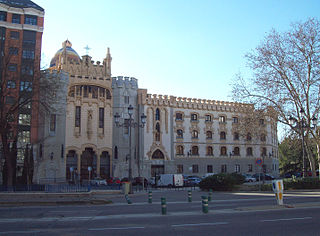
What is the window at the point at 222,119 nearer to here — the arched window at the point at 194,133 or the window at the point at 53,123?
the arched window at the point at 194,133

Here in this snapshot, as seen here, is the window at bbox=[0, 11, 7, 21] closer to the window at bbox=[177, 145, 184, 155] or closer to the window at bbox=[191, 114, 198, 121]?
the window at bbox=[191, 114, 198, 121]

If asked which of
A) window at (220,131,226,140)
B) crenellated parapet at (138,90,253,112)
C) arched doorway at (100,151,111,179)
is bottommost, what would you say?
arched doorway at (100,151,111,179)

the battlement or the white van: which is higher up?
the battlement

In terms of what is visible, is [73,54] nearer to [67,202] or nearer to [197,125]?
[197,125]

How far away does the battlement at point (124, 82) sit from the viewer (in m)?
51.6

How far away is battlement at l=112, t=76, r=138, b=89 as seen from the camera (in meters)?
51.6

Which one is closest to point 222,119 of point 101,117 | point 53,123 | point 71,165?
point 101,117

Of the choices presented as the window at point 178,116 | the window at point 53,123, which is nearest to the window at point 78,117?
the window at point 53,123

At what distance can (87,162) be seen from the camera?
50000 mm

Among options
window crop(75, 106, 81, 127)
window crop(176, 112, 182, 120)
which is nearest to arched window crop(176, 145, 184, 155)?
window crop(176, 112, 182, 120)

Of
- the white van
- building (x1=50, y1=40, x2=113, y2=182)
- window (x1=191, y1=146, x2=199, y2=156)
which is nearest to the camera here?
the white van

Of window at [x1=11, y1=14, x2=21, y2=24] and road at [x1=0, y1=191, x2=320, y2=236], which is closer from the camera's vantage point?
road at [x1=0, y1=191, x2=320, y2=236]

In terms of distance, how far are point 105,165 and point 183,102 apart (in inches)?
650

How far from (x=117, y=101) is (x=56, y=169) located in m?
13.5
